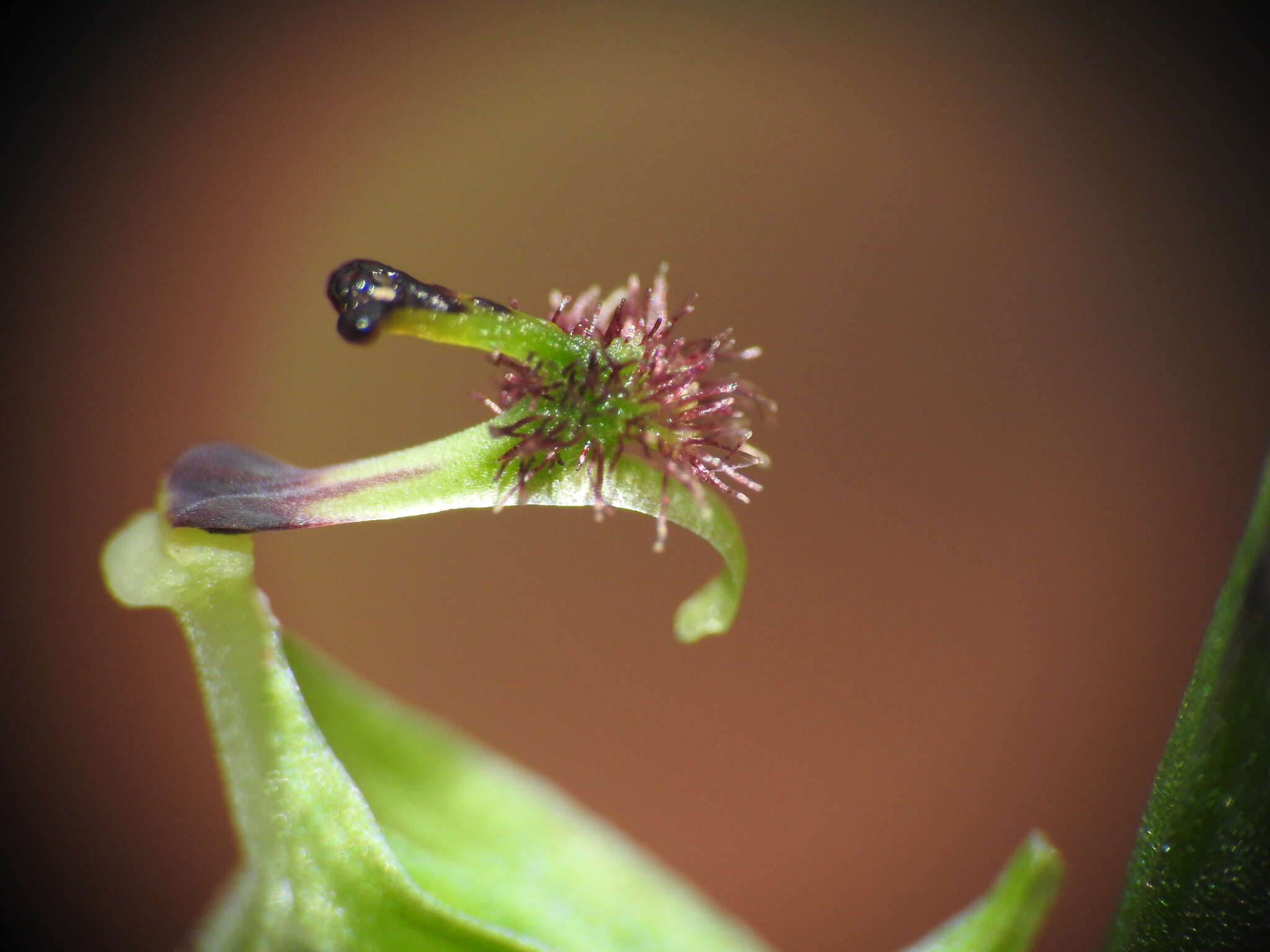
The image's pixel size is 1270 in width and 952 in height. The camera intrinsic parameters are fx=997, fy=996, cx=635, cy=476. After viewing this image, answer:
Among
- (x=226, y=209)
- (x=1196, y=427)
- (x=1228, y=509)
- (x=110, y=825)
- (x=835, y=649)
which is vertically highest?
(x=226, y=209)

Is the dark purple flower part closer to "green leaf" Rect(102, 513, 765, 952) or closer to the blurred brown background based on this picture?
"green leaf" Rect(102, 513, 765, 952)

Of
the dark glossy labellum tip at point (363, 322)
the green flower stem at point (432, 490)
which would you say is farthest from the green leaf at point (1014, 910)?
the dark glossy labellum tip at point (363, 322)

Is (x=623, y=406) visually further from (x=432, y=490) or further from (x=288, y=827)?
(x=288, y=827)

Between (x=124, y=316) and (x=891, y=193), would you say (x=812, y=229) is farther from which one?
(x=124, y=316)

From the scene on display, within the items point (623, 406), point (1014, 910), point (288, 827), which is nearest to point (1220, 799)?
point (1014, 910)

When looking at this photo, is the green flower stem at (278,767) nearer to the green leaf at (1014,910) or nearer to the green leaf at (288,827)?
the green leaf at (288,827)

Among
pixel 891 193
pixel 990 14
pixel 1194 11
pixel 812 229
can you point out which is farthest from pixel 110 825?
pixel 1194 11

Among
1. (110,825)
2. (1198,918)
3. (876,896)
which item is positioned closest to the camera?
(1198,918)
